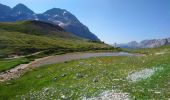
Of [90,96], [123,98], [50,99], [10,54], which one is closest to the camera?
[123,98]

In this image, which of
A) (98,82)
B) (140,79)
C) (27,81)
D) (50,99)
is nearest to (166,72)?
(140,79)

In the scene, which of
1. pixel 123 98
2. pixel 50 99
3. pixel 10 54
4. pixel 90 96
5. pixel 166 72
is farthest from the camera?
pixel 10 54

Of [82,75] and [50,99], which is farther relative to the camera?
[82,75]

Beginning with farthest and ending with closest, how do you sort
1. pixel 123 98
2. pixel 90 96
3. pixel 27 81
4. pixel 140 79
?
pixel 27 81 < pixel 140 79 < pixel 90 96 < pixel 123 98

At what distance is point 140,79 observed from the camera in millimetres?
39812

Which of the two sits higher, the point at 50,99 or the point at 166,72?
the point at 166,72

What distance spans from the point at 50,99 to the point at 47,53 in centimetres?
9946

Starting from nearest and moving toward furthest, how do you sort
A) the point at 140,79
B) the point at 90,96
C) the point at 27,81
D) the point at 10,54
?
the point at 90,96
the point at 140,79
the point at 27,81
the point at 10,54

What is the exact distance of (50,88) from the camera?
42.1 metres

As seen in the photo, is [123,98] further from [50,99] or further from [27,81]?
[27,81]

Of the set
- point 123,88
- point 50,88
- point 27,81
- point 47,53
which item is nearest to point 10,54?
point 47,53

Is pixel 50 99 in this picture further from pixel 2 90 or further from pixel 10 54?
pixel 10 54

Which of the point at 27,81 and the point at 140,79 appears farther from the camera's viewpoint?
the point at 27,81

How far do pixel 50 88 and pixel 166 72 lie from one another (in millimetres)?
14933
